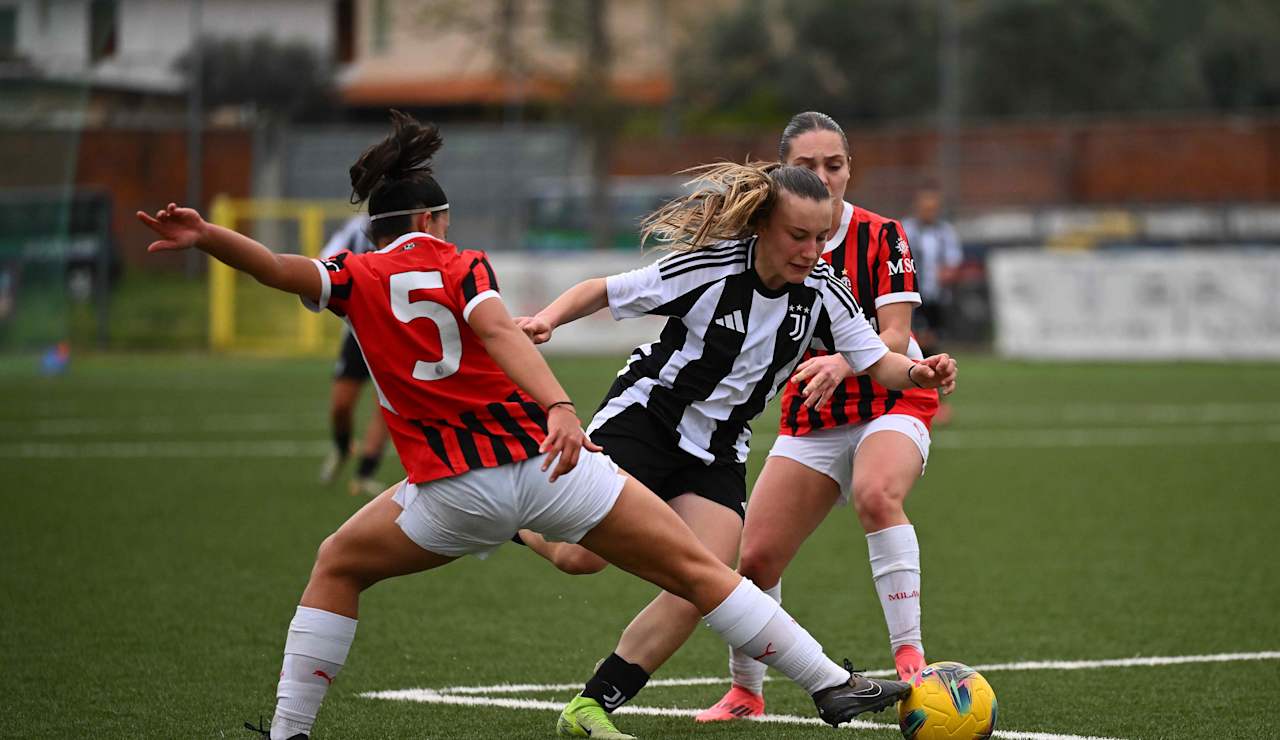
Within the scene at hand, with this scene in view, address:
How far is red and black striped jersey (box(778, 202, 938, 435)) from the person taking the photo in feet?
18.7

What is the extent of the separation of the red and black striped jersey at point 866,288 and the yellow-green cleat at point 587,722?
126 centimetres

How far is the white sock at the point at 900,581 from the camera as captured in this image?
5.59 meters

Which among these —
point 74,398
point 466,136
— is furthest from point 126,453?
point 466,136

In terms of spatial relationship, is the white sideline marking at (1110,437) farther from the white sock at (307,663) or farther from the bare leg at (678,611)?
the white sock at (307,663)

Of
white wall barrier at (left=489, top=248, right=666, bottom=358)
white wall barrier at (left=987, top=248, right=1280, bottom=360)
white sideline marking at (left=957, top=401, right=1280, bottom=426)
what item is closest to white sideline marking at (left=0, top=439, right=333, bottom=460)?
white sideline marking at (left=957, top=401, right=1280, bottom=426)

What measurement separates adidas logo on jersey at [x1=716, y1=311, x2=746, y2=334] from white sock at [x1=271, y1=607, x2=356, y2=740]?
4.69ft

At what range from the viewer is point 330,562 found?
471 cm

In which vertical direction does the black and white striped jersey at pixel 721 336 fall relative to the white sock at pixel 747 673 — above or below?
above

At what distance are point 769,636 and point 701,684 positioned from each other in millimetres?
1615

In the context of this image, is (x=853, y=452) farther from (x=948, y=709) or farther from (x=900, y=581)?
(x=948, y=709)

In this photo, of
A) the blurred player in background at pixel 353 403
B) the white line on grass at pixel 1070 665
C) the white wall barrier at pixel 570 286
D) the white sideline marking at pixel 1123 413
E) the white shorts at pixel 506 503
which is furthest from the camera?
the white wall barrier at pixel 570 286

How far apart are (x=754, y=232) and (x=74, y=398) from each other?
50.2 ft

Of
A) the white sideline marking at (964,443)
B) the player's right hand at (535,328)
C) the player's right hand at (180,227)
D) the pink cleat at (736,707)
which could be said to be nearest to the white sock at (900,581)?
the pink cleat at (736,707)

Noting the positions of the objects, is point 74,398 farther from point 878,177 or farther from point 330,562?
point 878,177
